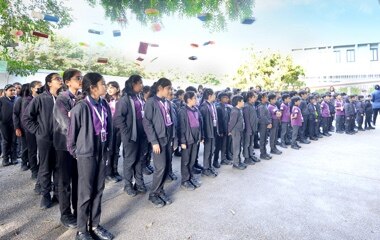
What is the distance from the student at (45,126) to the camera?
379cm

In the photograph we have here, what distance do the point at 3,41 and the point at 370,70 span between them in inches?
1584

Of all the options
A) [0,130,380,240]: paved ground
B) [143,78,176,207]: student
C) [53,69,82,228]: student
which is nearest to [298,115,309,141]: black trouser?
[0,130,380,240]: paved ground

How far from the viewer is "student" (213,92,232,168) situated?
619 centimetres

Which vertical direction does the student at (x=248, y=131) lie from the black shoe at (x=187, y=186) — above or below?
above

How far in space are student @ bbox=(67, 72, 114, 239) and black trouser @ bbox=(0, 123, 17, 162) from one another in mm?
4454

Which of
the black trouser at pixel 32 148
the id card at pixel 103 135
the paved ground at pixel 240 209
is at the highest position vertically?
the id card at pixel 103 135

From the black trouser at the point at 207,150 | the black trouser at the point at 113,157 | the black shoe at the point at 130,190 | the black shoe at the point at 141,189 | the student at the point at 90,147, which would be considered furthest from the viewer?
the black trouser at the point at 207,150

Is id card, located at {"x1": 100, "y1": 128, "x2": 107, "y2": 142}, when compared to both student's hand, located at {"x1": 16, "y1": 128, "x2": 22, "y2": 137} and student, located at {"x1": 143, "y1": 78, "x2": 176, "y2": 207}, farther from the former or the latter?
student's hand, located at {"x1": 16, "y1": 128, "x2": 22, "y2": 137}

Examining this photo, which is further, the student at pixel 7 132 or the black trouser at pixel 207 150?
the student at pixel 7 132

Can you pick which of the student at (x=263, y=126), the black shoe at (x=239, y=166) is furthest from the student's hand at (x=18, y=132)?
the student at (x=263, y=126)

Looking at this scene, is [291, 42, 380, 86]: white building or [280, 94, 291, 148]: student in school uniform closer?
[280, 94, 291, 148]: student in school uniform

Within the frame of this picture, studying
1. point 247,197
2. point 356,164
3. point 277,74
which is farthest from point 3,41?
point 277,74

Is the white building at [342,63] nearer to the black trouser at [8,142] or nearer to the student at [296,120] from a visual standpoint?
the student at [296,120]

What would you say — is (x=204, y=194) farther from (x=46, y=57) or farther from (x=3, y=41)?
(x=46, y=57)
